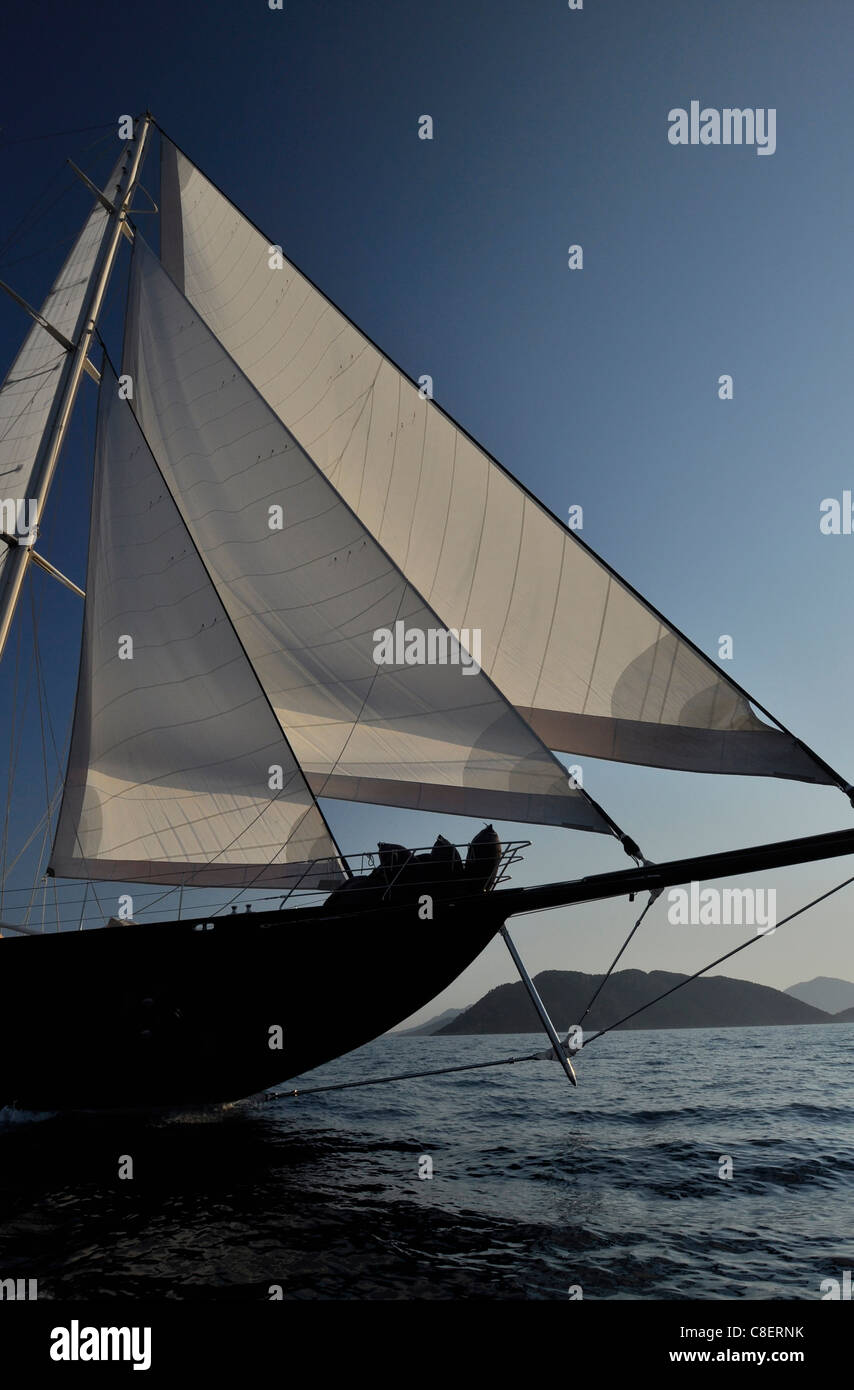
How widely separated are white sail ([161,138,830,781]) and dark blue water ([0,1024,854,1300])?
4.57 m

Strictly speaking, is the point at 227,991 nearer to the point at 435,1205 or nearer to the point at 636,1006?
the point at 435,1205

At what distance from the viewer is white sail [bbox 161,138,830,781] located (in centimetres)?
831

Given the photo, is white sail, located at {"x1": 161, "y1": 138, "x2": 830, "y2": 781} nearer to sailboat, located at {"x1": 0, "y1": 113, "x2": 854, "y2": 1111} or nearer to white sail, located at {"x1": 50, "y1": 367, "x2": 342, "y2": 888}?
sailboat, located at {"x1": 0, "y1": 113, "x2": 854, "y2": 1111}

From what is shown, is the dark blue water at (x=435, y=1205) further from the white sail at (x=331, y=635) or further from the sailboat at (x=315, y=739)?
the white sail at (x=331, y=635)

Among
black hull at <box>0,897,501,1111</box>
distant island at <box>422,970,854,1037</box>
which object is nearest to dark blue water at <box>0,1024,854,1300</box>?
black hull at <box>0,897,501,1111</box>

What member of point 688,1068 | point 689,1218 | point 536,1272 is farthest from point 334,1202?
point 688,1068

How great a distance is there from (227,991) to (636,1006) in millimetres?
158385

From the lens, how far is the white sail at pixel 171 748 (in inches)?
372

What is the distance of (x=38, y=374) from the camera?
50.8 feet

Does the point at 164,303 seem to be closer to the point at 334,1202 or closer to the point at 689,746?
the point at 689,746

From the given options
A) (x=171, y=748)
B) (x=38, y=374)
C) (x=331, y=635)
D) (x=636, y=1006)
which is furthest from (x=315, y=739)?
(x=636, y=1006)

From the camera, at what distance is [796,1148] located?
32.1ft

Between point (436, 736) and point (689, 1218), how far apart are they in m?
5.70

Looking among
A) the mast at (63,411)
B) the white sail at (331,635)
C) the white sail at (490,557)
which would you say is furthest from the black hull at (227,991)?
the mast at (63,411)
